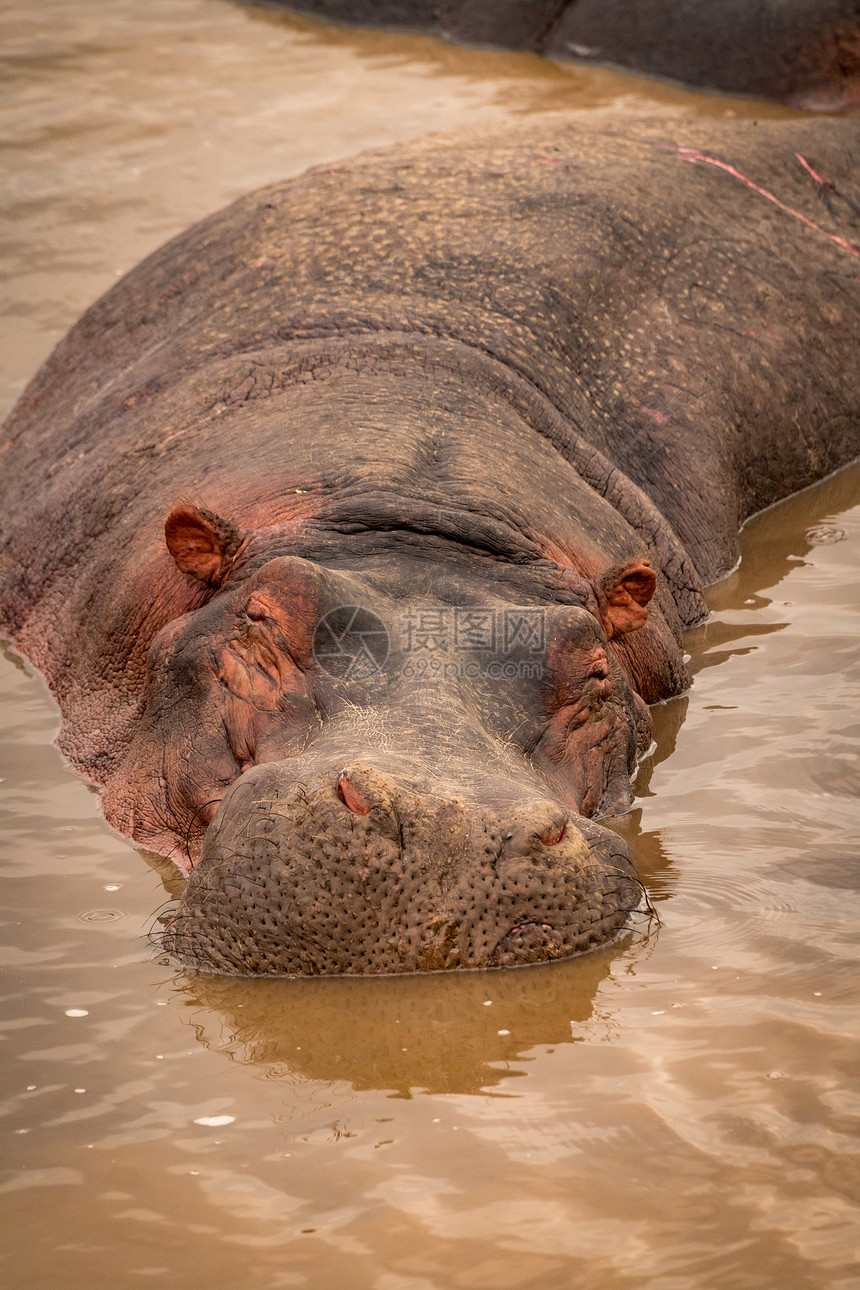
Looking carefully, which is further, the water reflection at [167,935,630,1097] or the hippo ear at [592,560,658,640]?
the hippo ear at [592,560,658,640]

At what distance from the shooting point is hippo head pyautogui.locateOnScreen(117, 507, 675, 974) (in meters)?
4.06

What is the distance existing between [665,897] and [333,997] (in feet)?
3.85

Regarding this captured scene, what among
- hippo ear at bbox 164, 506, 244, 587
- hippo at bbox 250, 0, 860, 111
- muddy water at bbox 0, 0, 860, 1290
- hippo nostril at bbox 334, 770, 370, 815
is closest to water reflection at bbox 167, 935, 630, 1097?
muddy water at bbox 0, 0, 860, 1290

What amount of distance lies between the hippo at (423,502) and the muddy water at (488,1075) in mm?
167

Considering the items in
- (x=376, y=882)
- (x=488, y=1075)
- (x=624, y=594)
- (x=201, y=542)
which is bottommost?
(x=488, y=1075)

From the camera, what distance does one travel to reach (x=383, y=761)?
13.5ft

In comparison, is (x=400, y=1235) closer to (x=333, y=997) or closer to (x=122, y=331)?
(x=333, y=997)

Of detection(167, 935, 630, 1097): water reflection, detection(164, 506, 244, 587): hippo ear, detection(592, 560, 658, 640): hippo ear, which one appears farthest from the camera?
detection(592, 560, 658, 640): hippo ear

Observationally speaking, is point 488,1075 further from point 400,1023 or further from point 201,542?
point 201,542

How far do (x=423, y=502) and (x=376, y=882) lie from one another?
1677 mm

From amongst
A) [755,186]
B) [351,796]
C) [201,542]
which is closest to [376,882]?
[351,796]

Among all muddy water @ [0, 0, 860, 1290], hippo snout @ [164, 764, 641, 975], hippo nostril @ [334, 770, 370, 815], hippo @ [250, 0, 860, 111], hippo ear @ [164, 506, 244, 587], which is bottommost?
muddy water @ [0, 0, 860, 1290]

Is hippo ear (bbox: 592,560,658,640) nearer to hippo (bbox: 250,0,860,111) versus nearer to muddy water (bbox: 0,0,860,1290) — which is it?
muddy water (bbox: 0,0,860,1290)

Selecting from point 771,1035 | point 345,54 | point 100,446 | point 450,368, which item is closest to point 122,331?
point 100,446
